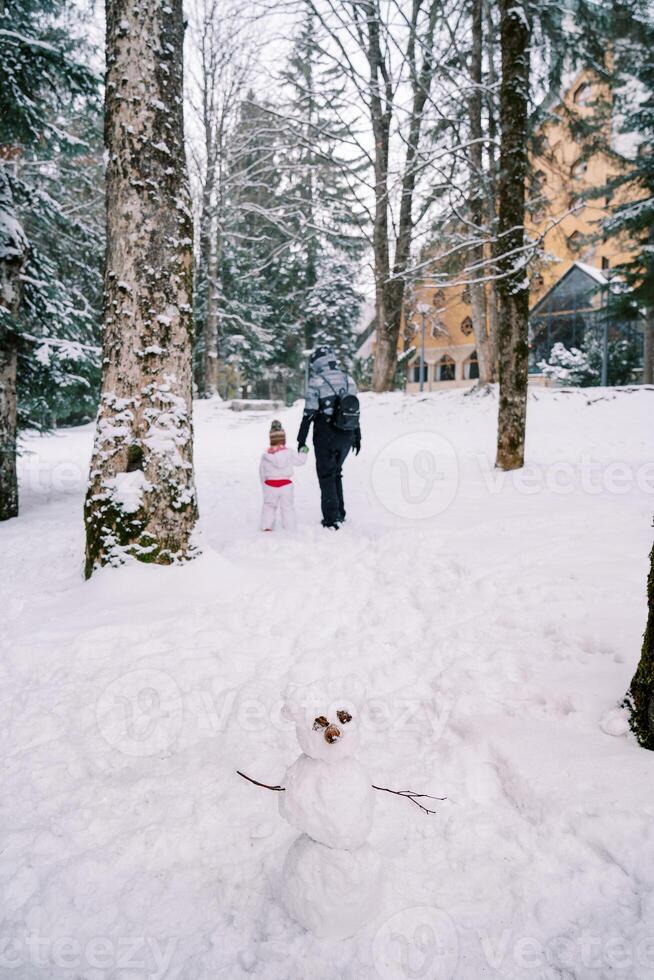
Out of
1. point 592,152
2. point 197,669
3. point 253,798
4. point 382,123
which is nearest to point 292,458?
point 197,669

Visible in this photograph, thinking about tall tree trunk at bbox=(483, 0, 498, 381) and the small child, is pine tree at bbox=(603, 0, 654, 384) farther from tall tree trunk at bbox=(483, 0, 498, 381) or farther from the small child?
the small child

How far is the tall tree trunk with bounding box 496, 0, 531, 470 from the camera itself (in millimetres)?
6781

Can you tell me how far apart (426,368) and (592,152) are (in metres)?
22.7

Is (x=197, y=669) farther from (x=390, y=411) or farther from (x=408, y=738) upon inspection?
(x=390, y=411)

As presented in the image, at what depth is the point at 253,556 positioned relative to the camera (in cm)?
493

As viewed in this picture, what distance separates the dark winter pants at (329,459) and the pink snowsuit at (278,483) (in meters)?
0.24

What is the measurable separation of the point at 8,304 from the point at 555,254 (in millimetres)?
21337

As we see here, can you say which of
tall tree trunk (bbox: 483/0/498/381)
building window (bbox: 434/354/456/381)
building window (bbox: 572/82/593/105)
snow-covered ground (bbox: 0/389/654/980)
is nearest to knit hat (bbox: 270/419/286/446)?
snow-covered ground (bbox: 0/389/654/980)

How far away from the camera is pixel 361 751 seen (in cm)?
230

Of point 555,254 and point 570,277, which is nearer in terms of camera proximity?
point 555,254

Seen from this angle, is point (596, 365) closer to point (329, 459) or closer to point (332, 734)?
point (329, 459)

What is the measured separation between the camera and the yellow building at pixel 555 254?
13.2m

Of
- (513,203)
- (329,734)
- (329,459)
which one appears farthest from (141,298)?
(513,203)

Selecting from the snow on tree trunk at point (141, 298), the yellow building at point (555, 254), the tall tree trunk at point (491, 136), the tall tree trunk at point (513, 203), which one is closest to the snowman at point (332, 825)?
the snow on tree trunk at point (141, 298)
